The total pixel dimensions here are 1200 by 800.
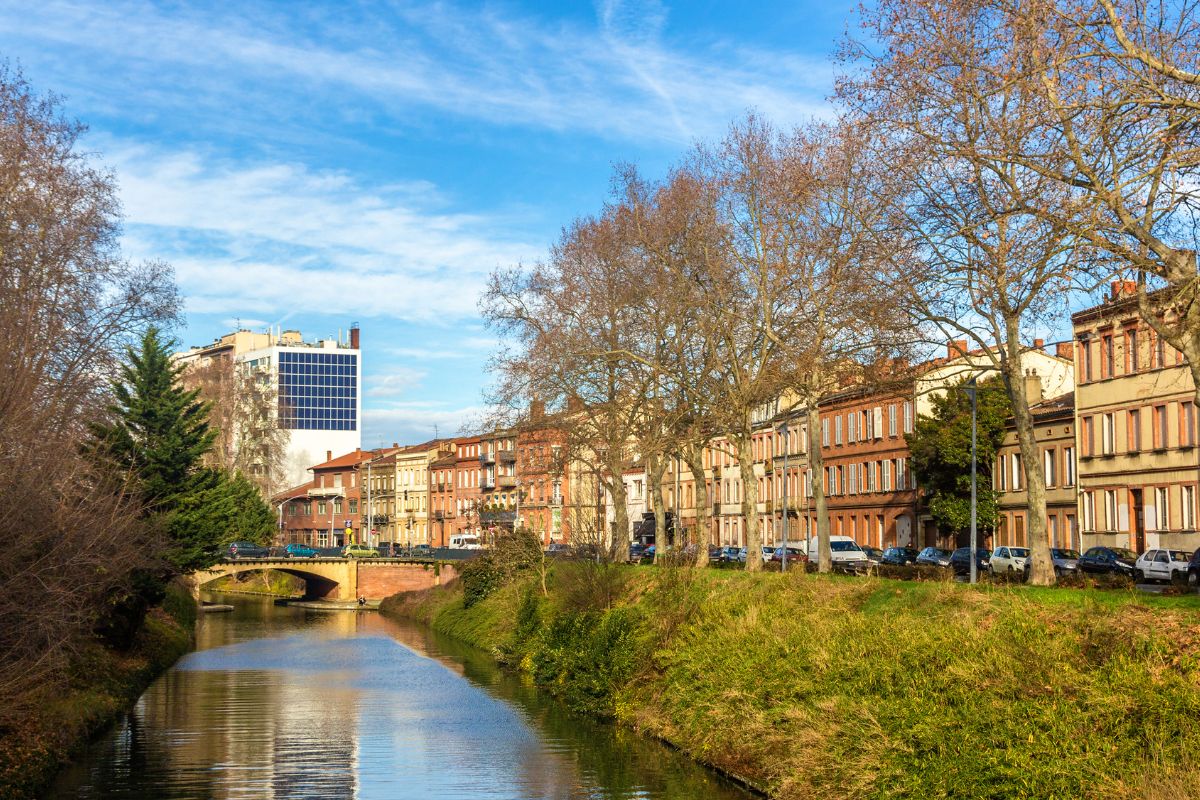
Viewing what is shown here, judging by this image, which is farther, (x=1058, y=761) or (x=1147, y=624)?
(x=1147, y=624)

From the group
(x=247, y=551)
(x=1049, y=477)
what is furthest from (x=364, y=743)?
(x=247, y=551)

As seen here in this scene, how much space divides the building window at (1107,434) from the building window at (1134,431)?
94cm

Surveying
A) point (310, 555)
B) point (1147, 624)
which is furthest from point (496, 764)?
point (310, 555)

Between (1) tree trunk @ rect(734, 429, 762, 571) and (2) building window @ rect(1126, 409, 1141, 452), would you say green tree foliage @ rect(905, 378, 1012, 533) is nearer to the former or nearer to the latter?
(2) building window @ rect(1126, 409, 1141, 452)

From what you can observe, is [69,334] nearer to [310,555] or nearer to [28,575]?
[28,575]

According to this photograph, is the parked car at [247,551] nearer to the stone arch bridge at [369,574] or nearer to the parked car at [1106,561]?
the stone arch bridge at [369,574]

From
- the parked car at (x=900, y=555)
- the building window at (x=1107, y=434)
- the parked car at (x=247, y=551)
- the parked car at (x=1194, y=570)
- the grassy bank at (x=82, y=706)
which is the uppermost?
the building window at (x=1107, y=434)

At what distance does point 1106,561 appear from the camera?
54.4 meters

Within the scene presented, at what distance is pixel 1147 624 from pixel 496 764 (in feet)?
54.3

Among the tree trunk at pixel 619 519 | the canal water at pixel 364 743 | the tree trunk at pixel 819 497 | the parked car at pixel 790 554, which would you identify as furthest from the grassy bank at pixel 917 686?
the parked car at pixel 790 554

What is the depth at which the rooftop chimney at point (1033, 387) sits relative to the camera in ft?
255

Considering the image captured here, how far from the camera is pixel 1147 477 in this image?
63.3 m

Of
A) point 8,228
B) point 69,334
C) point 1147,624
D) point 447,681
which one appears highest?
point 8,228

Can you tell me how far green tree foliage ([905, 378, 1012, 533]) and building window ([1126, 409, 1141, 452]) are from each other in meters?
8.01
